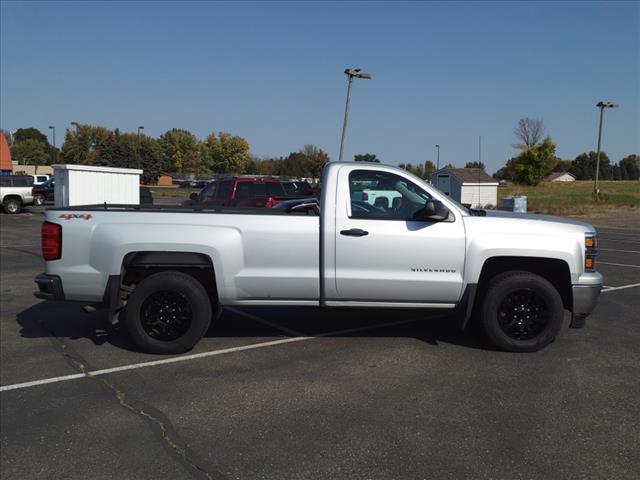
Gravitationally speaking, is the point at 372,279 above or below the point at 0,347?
above

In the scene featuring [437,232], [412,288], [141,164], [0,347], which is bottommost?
[0,347]

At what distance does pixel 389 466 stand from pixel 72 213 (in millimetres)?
3824

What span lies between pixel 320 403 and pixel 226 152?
11060 centimetres

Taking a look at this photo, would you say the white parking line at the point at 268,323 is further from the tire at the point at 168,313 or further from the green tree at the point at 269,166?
the green tree at the point at 269,166

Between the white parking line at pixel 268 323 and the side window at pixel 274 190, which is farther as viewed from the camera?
the side window at pixel 274 190

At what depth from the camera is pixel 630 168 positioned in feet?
519

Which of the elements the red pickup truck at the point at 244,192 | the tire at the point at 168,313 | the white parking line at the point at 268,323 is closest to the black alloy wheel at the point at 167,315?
the tire at the point at 168,313

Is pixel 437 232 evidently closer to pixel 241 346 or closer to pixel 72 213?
pixel 241 346

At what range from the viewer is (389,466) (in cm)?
345

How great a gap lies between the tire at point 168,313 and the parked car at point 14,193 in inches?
1079

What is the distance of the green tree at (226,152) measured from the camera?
111938 mm

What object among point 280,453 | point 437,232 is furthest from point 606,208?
point 280,453

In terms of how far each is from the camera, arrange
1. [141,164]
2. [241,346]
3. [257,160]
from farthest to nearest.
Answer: [257,160]
[141,164]
[241,346]

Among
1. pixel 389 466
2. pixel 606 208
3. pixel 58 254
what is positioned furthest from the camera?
pixel 606 208
